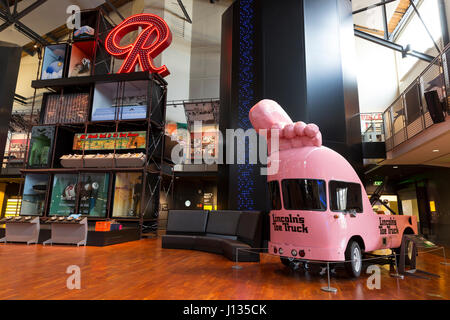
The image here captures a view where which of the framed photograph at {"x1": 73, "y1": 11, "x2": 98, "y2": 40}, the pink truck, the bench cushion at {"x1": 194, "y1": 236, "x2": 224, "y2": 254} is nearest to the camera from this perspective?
the pink truck

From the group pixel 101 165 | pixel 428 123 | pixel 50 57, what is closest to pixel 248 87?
pixel 428 123

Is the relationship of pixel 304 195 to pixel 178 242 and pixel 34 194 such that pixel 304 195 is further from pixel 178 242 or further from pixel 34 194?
pixel 34 194

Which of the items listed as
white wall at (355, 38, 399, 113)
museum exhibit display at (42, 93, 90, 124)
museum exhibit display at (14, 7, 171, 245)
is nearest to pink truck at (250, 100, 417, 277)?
museum exhibit display at (14, 7, 171, 245)

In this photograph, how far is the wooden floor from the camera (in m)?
3.29

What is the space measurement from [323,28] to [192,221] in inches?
272

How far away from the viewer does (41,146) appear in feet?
33.4

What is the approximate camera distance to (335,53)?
874 cm

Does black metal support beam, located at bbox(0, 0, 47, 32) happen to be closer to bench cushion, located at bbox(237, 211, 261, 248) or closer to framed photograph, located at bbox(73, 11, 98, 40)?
framed photograph, located at bbox(73, 11, 98, 40)

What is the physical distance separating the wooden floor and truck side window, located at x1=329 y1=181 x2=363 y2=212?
1.05m

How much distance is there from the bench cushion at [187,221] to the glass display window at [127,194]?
235cm

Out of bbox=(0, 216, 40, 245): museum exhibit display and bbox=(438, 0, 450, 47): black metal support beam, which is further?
bbox=(438, 0, 450, 47): black metal support beam

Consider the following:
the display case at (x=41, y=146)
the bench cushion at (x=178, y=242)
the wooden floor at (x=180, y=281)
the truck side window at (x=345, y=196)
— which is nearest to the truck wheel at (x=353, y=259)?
the wooden floor at (x=180, y=281)

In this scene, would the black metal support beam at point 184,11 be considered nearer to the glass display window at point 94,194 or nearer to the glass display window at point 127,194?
the glass display window at point 127,194
